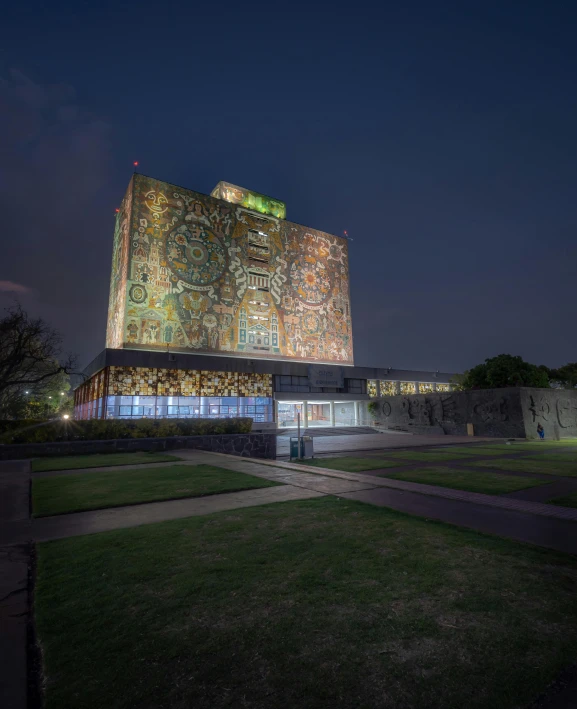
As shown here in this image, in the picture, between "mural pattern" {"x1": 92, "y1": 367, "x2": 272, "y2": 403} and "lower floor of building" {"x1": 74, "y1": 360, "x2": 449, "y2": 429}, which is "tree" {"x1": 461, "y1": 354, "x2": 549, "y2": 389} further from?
"mural pattern" {"x1": 92, "y1": 367, "x2": 272, "y2": 403}

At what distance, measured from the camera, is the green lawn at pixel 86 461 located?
11.6 m

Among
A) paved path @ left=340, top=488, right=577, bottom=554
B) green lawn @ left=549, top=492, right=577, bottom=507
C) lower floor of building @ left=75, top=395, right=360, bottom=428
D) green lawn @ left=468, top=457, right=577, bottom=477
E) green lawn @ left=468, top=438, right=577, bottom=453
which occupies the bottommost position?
green lawn @ left=468, top=438, right=577, bottom=453

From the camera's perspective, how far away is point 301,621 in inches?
113

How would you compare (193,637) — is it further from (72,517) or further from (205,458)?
(205,458)

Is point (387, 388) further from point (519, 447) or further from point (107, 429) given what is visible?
point (107, 429)

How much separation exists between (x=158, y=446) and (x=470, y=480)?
12.1 meters

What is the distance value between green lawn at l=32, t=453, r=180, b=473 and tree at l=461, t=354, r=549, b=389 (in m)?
32.7

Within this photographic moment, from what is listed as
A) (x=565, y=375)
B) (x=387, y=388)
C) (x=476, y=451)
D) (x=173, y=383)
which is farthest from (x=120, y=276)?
(x=565, y=375)

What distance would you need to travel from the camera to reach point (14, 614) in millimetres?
3016

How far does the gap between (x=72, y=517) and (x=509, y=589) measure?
600 cm

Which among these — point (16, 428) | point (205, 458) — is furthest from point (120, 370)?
point (205, 458)

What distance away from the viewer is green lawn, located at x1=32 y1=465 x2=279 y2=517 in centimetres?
680

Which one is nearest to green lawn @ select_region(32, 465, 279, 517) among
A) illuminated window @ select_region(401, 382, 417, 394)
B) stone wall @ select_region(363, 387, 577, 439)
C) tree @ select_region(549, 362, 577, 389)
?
stone wall @ select_region(363, 387, 577, 439)

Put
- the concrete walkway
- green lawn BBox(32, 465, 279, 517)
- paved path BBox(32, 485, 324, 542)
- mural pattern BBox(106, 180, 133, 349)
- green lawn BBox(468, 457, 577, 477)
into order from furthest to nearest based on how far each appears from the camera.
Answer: mural pattern BBox(106, 180, 133, 349), green lawn BBox(468, 457, 577, 477), green lawn BBox(32, 465, 279, 517), paved path BBox(32, 485, 324, 542), the concrete walkway
